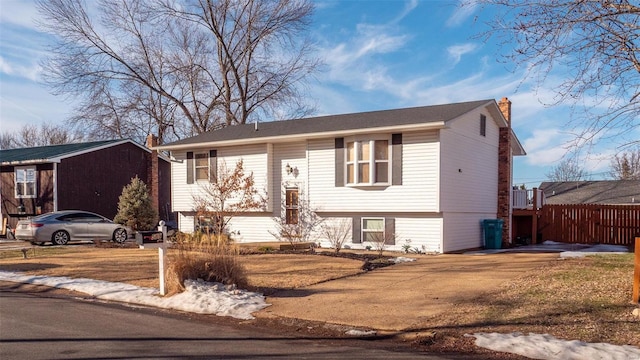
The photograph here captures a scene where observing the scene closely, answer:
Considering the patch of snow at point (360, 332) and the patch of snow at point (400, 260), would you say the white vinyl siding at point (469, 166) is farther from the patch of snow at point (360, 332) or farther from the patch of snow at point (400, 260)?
the patch of snow at point (360, 332)

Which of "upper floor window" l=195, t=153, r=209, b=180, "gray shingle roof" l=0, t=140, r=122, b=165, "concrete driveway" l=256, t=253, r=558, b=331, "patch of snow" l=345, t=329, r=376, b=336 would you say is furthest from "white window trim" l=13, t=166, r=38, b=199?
"patch of snow" l=345, t=329, r=376, b=336

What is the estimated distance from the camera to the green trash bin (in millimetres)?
20250

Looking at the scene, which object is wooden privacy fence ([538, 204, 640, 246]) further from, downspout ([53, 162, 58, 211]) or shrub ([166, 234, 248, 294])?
A: downspout ([53, 162, 58, 211])

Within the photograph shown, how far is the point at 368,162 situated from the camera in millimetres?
18734

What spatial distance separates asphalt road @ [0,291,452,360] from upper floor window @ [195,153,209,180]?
1463 centimetres

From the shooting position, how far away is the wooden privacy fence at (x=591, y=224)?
21.4 metres

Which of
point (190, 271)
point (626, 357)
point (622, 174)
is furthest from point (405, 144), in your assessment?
point (622, 174)

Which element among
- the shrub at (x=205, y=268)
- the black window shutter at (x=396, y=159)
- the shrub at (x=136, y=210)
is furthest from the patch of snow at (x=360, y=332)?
the shrub at (x=136, y=210)

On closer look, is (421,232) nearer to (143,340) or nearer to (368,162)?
(368,162)

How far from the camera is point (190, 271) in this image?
32.6ft

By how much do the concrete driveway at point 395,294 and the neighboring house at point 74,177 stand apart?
19199mm

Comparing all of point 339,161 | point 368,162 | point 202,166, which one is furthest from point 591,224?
point 202,166

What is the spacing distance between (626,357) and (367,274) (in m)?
6.90

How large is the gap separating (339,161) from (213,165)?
6.32 m
